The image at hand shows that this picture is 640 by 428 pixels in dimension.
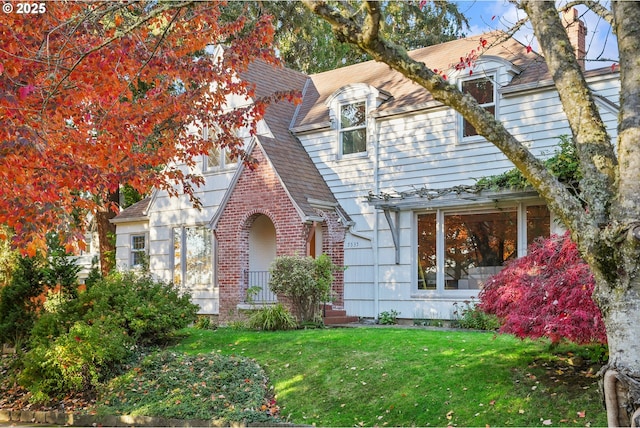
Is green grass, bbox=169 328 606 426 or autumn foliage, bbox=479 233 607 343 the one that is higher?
autumn foliage, bbox=479 233 607 343

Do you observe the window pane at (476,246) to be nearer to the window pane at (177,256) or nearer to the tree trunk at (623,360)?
the window pane at (177,256)

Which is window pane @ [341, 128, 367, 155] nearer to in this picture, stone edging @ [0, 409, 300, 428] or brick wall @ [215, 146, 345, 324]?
brick wall @ [215, 146, 345, 324]

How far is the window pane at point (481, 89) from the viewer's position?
16219mm

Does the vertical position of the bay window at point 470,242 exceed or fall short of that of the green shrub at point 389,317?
it exceeds it

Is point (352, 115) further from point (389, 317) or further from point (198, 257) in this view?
point (198, 257)

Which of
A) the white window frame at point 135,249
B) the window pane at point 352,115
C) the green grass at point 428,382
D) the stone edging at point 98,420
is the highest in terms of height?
the window pane at point 352,115

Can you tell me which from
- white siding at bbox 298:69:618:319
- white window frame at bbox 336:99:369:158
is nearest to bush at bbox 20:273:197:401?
white siding at bbox 298:69:618:319

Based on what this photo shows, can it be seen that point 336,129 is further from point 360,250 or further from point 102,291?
point 102,291

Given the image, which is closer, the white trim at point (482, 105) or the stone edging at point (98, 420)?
the stone edging at point (98, 420)

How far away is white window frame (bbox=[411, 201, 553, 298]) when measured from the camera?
49.5 ft

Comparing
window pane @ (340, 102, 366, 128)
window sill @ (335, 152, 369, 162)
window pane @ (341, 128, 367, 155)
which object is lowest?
window sill @ (335, 152, 369, 162)

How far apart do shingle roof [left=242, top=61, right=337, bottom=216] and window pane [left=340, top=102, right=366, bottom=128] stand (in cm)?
149

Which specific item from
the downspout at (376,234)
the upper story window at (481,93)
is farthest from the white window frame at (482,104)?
the downspout at (376,234)

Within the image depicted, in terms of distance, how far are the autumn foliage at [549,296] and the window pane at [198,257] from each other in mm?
11722
